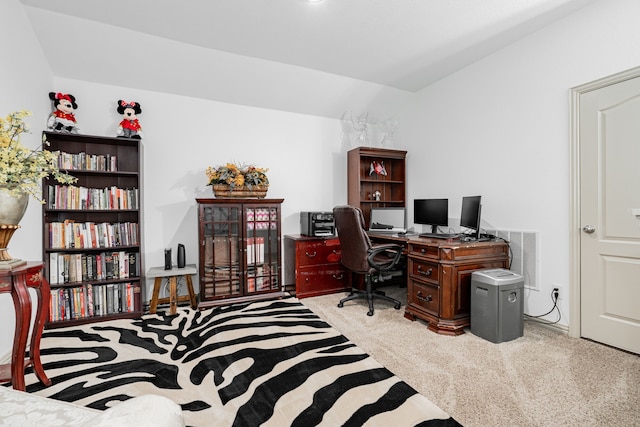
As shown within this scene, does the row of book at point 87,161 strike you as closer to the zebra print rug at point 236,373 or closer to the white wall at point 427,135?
the white wall at point 427,135

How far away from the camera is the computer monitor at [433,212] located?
3283 millimetres

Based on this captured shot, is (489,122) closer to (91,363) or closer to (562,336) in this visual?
(562,336)

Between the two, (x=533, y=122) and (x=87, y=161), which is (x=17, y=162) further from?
(x=533, y=122)

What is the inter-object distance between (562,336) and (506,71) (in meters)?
2.51

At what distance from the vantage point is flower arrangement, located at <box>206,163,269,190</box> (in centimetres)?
339

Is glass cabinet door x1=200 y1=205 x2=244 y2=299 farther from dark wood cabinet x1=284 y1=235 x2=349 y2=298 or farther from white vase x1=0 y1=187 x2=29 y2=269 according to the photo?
white vase x1=0 y1=187 x2=29 y2=269

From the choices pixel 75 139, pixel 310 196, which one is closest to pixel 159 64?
pixel 75 139

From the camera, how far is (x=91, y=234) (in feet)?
9.52

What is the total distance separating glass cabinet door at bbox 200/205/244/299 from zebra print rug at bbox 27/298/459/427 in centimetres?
49

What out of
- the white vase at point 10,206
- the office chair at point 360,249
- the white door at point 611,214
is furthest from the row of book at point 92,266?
the white door at point 611,214

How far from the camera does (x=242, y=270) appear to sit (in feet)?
11.2

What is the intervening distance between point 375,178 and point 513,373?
114 inches

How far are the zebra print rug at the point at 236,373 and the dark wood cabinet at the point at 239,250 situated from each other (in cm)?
51

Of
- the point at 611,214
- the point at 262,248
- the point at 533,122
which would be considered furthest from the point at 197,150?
the point at 611,214
